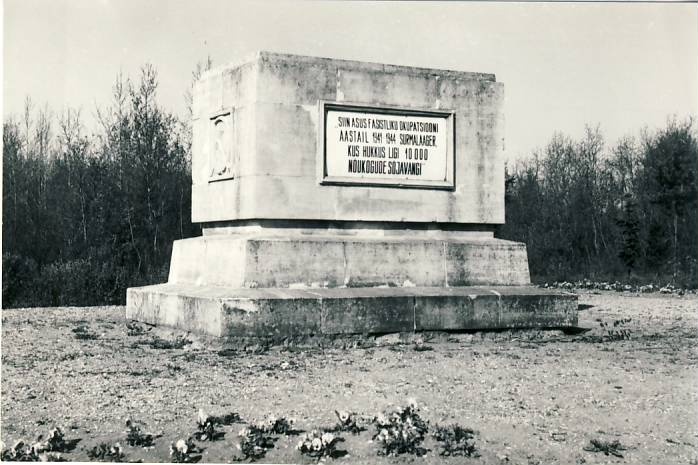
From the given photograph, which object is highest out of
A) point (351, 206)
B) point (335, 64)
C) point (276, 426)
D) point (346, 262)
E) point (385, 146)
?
point (335, 64)

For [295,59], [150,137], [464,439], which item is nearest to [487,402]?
[464,439]

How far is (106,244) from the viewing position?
1992 cm

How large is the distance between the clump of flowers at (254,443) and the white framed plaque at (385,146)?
16.3ft

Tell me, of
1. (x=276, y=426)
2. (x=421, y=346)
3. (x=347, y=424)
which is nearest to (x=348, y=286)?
(x=421, y=346)

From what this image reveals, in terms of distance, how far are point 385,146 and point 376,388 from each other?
4.14m

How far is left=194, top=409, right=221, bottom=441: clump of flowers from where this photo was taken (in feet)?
16.3

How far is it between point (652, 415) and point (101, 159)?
19.3m

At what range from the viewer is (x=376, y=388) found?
6.51 m

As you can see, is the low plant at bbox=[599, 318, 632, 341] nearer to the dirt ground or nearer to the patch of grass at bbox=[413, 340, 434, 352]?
the dirt ground

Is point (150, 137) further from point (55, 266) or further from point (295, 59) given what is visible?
point (295, 59)

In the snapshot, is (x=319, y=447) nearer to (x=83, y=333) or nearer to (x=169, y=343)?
(x=169, y=343)

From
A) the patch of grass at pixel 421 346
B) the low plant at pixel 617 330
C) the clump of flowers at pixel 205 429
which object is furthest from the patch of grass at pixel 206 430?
the low plant at pixel 617 330

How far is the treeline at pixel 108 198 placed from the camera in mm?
19828

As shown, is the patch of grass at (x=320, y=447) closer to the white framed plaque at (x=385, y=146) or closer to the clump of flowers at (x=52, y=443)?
the clump of flowers at (x=52, y=443)
